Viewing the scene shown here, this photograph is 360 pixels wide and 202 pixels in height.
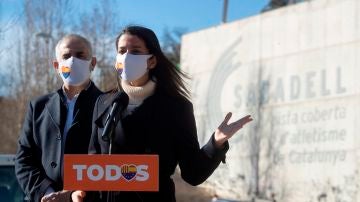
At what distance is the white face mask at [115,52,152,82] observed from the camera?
3.59 metres

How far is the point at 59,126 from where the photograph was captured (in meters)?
4.03

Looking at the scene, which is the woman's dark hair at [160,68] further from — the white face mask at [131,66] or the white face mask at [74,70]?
the white face mask at [74,70]

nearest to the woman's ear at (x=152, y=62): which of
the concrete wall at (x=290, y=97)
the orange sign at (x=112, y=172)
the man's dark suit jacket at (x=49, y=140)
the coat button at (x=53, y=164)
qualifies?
the man's dark suit jacket at (x=49, y=140)

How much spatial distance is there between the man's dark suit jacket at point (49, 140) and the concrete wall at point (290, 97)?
15583 mm

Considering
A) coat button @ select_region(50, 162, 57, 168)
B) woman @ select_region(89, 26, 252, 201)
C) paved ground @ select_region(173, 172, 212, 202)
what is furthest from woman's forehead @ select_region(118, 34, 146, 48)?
paved ground @ select_region(173, 172, 212, 202)

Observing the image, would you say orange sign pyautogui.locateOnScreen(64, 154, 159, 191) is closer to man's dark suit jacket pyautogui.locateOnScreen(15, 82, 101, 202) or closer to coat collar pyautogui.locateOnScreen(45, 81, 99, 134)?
man's dark suit jacket pyautogui.locateOnScreen(15, 82, 101, 202)

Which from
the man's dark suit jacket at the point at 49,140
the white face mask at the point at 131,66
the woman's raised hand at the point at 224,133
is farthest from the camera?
the man's dark suit jacket at the point at 49,140

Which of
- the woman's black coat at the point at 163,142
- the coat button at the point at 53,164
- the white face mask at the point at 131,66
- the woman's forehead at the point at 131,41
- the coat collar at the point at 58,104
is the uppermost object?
the woman's forehead at the point at 131,41

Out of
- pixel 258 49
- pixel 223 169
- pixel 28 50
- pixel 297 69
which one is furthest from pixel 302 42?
pixel 28 50

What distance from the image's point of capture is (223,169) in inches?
996

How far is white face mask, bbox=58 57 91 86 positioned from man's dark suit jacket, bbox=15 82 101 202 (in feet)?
0.28

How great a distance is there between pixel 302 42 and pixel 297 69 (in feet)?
2.71

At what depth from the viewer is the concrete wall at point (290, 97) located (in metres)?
19.5

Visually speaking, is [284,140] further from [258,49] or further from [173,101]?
[173,101]
